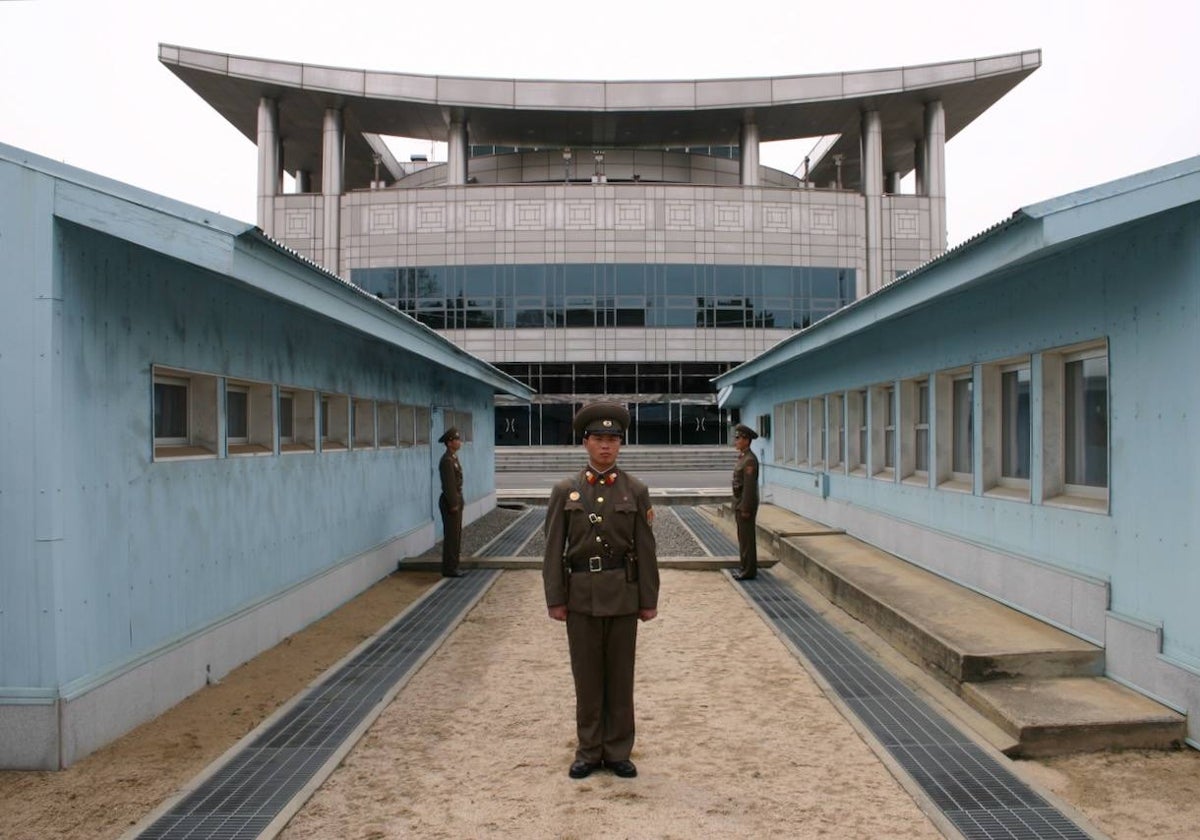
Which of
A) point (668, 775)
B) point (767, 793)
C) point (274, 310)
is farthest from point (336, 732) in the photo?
point (274, 310)

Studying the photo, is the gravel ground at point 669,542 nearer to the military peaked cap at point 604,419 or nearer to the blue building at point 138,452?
the blue building at point 138,452

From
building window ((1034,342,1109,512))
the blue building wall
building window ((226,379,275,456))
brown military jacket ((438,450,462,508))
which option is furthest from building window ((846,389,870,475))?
Answer: building window ((226,379,275,456))

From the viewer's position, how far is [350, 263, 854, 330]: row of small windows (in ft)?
124

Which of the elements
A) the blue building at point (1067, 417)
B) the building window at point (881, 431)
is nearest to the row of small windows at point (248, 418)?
the blue building at point (1067, 417)

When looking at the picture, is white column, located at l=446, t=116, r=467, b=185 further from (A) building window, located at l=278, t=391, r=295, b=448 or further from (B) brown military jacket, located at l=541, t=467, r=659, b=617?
(B) brown military jacket, located at l=541, t=467, r=659, b=617

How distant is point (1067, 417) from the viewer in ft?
23.0

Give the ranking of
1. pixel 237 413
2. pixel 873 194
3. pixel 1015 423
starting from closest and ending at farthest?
pixel 237 413, pixel 1015 423, pixel 873 194

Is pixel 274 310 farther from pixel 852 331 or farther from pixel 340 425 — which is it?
pixel 852 331

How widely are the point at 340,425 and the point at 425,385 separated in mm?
4148

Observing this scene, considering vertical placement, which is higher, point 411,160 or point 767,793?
point 411,160

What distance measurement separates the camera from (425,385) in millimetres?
14031

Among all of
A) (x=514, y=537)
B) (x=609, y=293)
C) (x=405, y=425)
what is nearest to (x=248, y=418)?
(x=405, y=425)

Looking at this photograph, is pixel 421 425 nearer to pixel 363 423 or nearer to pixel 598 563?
pixel 363 423

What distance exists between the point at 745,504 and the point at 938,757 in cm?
595
